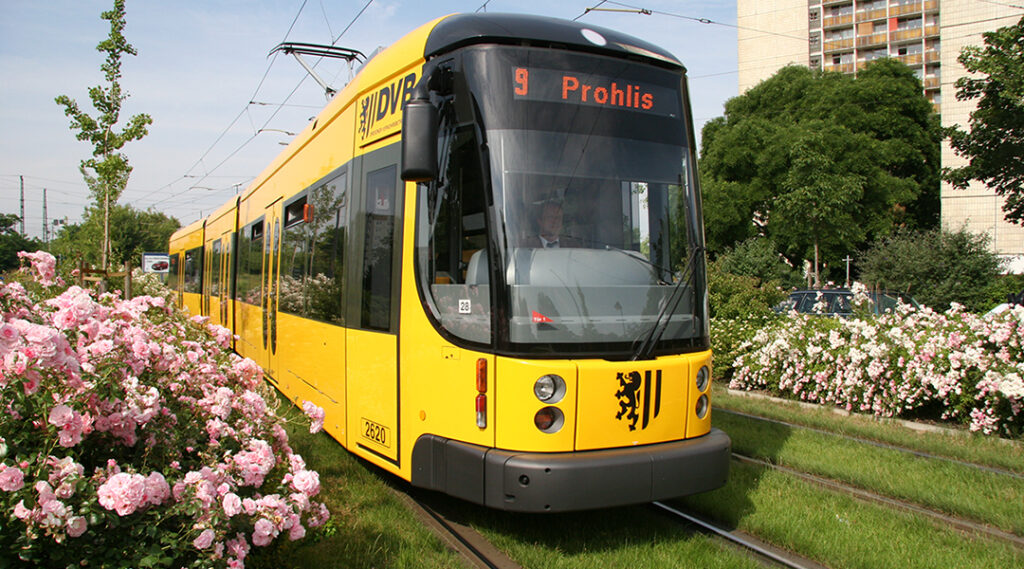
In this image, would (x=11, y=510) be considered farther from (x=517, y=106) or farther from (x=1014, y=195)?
(x=1014, y=195)

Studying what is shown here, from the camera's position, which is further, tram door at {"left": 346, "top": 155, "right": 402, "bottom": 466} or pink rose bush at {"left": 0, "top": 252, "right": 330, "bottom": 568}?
tram door at {"left": 346, "top": 155, "right": 402, "bottom": 466}

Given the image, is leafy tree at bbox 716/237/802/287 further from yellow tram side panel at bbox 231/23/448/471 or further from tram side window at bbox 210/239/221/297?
yellow tram side panel at bbox 231/23/448/471

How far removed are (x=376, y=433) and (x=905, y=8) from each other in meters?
71.1

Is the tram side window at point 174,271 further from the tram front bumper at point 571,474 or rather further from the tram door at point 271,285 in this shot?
the tram front bumper at point 571,474

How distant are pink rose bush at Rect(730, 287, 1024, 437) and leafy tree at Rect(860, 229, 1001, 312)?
43.1 ft

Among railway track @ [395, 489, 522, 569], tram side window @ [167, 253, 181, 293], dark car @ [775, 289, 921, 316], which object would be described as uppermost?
tram side window @ [167, 253, 181, 293]

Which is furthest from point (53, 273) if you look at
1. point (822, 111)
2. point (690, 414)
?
point (822, 111)

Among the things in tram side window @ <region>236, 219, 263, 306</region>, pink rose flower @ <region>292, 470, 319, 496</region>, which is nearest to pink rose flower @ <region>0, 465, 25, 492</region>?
pink rose flower @ <region>292, 470, 319, 496</region>

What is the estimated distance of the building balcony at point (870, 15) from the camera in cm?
6469

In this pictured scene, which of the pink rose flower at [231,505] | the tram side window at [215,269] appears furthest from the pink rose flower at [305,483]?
the tram side window at [215,269]

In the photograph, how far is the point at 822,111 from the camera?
1610 inches

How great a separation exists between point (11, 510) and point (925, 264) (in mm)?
24675

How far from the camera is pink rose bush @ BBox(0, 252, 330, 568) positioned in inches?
108

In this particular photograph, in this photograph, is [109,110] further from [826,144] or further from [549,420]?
[826,144]
